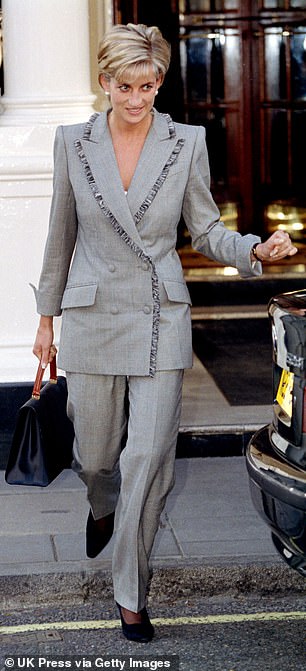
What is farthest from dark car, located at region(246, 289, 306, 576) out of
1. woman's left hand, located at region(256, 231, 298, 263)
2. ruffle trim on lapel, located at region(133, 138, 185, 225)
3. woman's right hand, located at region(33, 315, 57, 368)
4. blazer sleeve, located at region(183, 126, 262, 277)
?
woman's right hand, located at region(33, 315, 57, 368)

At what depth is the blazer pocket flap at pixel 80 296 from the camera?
4.36 meters

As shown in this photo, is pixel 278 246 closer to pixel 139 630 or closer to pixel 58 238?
pixel 58 238

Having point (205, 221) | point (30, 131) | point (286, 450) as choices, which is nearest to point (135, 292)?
point (205, 221)

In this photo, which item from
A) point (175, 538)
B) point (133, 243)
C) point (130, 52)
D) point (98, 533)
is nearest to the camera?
point (130, 52)

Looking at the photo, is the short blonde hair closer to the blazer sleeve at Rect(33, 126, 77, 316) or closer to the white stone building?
the blazer sleeve at Rect(33, 126, 77, 316)

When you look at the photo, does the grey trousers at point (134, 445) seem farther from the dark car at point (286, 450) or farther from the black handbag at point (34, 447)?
the dark car at point (286, 450)

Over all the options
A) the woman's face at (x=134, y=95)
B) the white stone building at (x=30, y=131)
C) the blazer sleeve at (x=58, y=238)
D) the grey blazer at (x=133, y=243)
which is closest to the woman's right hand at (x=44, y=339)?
the blazer sleeve at (x=58, y=238)

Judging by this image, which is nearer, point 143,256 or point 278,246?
point 278,246

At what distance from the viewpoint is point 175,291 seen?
436cm

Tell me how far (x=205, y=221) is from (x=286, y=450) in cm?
87

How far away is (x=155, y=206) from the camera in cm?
434

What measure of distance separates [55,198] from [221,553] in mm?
1539

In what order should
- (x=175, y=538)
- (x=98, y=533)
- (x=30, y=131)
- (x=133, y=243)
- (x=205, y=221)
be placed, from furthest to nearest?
(x=30, y=131) < (x=175, y=538) < (x=98, y=533) < (x=205, y=221) < (x=133, y=243)

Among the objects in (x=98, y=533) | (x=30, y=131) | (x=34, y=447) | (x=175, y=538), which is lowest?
(x=175, y=538)
